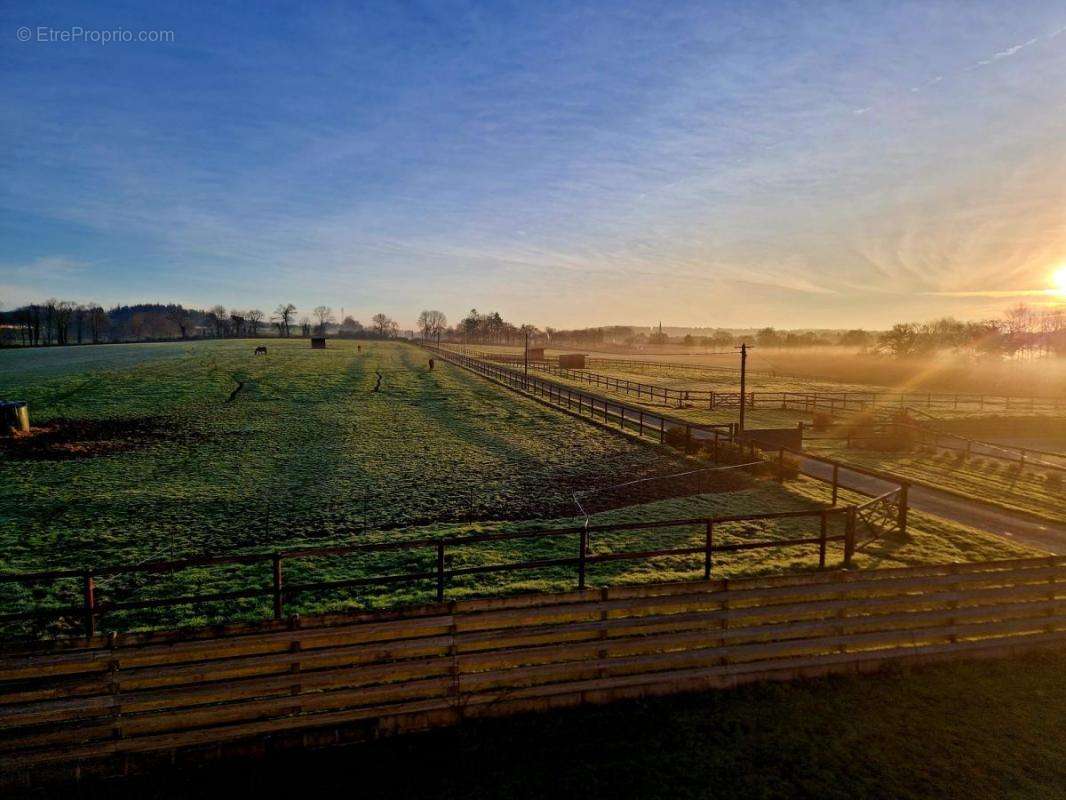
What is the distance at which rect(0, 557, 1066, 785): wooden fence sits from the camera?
5.62 m

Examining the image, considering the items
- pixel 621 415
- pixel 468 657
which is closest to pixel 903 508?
pixel 468 657

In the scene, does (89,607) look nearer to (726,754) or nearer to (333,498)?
(726,754)

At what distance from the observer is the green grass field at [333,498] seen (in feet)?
37.1

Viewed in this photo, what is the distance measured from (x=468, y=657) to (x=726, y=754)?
300 centimetres

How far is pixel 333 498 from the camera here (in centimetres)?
1759

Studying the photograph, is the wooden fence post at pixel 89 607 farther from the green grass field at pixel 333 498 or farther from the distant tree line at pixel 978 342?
the distant tree line at pixel 978 342

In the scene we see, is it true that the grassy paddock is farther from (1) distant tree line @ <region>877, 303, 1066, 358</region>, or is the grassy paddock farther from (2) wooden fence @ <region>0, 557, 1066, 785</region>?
(1) distant tree line @ <region>877, 303, 1066, 358</region>

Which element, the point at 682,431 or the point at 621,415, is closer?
the point at 682,431

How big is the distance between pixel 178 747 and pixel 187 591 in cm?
589

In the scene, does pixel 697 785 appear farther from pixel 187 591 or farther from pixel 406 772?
pixel 187 591

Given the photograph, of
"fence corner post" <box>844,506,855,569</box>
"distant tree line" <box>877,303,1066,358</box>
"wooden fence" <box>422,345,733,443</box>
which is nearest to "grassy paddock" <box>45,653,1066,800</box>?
"fence corner post" <box>844,506,855,569</box>

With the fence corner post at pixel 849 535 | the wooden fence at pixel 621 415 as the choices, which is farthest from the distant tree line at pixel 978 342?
the fence corner post at pixel 849 535

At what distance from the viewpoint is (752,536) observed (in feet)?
44.0

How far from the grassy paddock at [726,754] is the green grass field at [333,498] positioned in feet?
12.5
